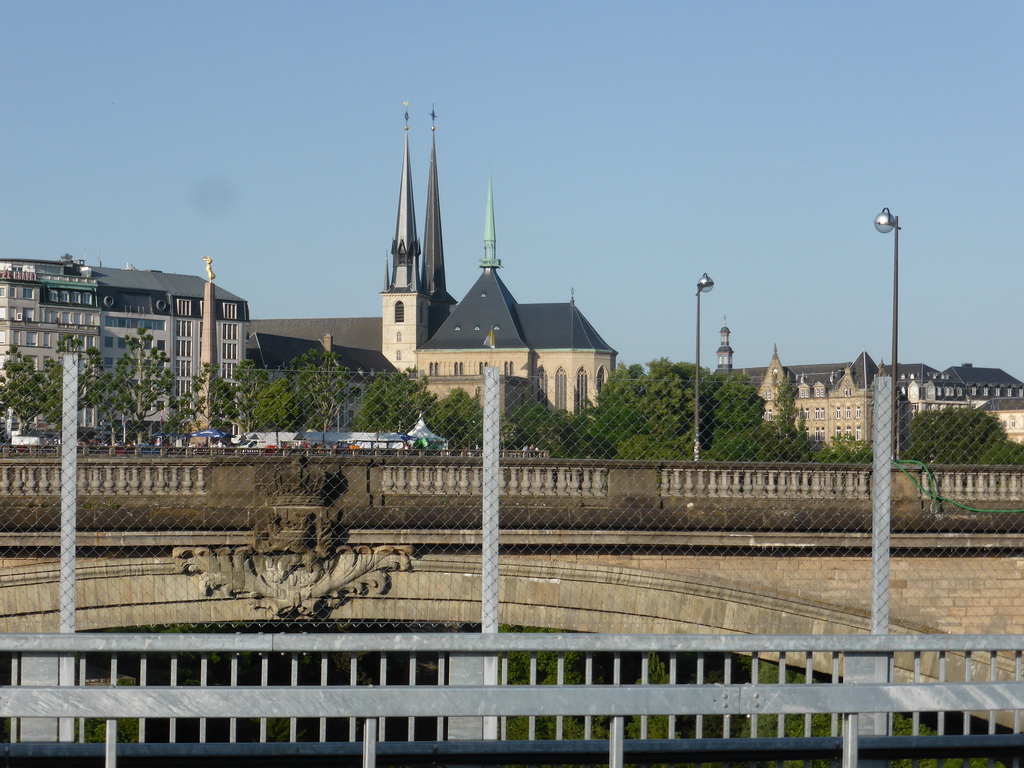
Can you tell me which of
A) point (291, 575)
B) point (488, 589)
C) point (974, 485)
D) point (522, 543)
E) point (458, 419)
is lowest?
point (291, 575)

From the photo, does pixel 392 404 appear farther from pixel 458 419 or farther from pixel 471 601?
pixel 471 601

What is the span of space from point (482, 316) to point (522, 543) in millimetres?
126491

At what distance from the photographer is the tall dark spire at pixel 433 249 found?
137875 millimetres

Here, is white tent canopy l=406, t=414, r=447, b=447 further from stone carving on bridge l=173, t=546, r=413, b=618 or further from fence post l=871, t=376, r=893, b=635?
fence post l=871, t=376, r=893, b=635

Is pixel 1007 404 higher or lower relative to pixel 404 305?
lower

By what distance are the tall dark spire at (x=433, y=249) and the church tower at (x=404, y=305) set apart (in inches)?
76.0

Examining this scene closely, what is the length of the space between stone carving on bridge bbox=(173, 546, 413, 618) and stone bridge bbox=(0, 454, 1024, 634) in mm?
20

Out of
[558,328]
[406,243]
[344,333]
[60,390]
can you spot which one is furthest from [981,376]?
[60,390]

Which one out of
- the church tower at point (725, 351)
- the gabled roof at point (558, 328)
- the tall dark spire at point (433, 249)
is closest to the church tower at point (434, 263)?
the tall dark spire at point (433, 249)

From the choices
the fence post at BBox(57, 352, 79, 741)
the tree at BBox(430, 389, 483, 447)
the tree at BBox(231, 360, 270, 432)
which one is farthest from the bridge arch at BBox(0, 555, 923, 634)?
the fence post at BBox(57, 352, 79, 741)

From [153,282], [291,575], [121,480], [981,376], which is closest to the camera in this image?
[291,575]

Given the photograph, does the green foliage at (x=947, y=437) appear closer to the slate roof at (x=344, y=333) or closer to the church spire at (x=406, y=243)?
the church spire at (x=406, y=243)

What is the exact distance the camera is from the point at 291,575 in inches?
511

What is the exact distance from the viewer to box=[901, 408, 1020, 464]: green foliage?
13.7 meters
